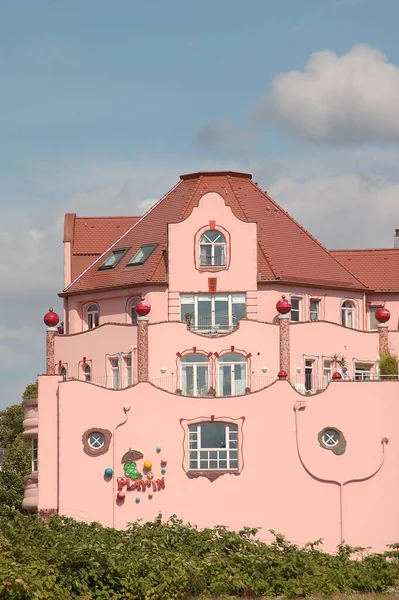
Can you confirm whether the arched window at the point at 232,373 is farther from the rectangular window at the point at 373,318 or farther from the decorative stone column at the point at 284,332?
the rectangular window at the point at 373,318

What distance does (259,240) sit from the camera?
7369 cm

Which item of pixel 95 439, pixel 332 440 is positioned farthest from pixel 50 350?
pixel 332 440

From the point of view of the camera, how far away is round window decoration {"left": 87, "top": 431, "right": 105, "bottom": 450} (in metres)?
67.1

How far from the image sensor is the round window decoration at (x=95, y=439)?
67.0 meters

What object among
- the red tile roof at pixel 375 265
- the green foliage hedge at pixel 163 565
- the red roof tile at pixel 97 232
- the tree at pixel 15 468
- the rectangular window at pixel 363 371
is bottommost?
the green foliage hedge at pixel 163 565

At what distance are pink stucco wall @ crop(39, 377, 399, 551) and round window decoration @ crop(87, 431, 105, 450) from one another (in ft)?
1.39

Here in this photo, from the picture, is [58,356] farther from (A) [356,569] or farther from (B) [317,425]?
(A) [356,569]

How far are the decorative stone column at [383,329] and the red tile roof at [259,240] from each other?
3359 mm

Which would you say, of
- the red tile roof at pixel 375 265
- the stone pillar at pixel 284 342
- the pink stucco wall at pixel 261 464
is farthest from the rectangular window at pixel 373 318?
the pink stucco wall at pixel 261 464

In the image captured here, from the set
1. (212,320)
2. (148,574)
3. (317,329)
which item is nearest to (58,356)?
(212,320)

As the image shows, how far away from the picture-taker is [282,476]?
2623 inches

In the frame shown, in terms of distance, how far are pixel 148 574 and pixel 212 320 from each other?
744 inches

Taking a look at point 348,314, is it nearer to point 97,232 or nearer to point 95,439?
point 97,232

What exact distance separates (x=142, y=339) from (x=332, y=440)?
390 inches
